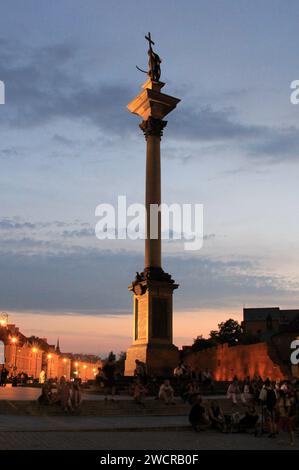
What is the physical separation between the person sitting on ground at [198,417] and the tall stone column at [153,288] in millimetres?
12037

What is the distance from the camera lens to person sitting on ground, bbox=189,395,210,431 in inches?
752

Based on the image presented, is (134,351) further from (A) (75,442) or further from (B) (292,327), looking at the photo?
(B) (292,327)

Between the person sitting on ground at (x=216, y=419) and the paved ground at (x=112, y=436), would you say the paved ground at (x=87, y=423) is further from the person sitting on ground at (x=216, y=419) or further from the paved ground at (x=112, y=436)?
the person sitting on ground at (x=216, y=419)

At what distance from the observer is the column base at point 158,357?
31.5 m

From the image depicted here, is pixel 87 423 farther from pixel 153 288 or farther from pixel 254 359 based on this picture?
pixel 254 359

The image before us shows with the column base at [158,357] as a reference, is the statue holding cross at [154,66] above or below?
above

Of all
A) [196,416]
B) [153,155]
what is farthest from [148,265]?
[196,416]

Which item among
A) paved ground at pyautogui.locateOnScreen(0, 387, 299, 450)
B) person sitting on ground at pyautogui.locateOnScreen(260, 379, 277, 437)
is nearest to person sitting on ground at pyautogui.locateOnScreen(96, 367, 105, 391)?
paved ground at pyautogui.locateOnScreen(0, 387, 299, 450)

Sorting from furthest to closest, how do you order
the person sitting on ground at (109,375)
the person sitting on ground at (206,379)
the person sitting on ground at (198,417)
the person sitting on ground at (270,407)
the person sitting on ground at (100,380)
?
the person sitting on ground at (206,379)
the person sitting on ground at (100,380)
the person sitting on ground at (109,375)
the person sitting on ground at (198,417)
the person sitting on ground at (270,407)

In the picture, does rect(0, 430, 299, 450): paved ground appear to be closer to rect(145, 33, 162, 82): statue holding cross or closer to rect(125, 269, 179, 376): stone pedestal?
rect(125, 269, 179, 376): stone pedestal

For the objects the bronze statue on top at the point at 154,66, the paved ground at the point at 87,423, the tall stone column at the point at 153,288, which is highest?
the bronze statue on top at the point at 154,66

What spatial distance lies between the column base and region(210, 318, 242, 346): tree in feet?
325

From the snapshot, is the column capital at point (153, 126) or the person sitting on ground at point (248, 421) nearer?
the person sitting on ground at point (248, 421)

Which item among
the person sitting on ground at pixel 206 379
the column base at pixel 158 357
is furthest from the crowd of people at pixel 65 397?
the person sitting on ground at pixel 206 379
